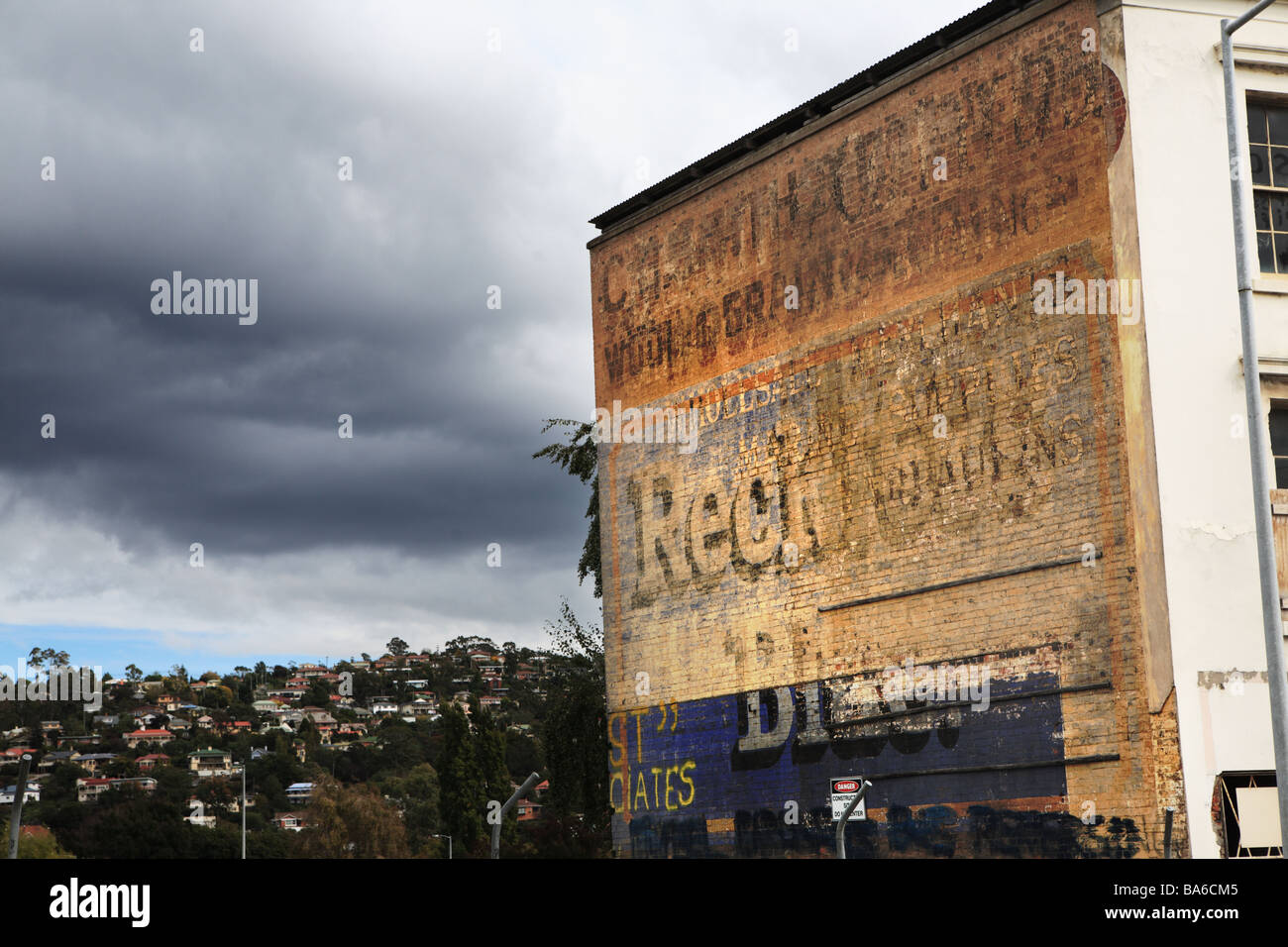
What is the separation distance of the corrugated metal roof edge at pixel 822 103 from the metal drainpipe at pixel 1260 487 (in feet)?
12.4

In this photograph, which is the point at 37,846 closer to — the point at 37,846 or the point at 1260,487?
the point at 37,846

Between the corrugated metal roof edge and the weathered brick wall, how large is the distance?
1.27 ft

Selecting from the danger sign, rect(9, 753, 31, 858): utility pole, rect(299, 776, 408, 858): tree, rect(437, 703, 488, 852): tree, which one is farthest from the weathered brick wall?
rect(299, 776, 408, 858): tree

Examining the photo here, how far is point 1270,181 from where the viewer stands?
54.3 ft

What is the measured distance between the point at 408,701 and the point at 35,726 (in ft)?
131

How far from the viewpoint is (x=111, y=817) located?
229 ft

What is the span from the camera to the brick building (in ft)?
50.8

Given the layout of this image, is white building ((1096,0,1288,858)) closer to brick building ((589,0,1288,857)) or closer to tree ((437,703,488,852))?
brick building ((589,0,1288,857))

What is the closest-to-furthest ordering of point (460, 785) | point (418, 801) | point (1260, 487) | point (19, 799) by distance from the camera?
1. point (1260, 487)
2. point (19, 799)
3. point (460, 785)
4. point (418, 801)

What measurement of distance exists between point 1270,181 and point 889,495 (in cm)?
623

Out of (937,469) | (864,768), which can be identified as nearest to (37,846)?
(864,768)

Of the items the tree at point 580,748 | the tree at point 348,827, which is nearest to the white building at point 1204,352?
the tree at point 580,748
